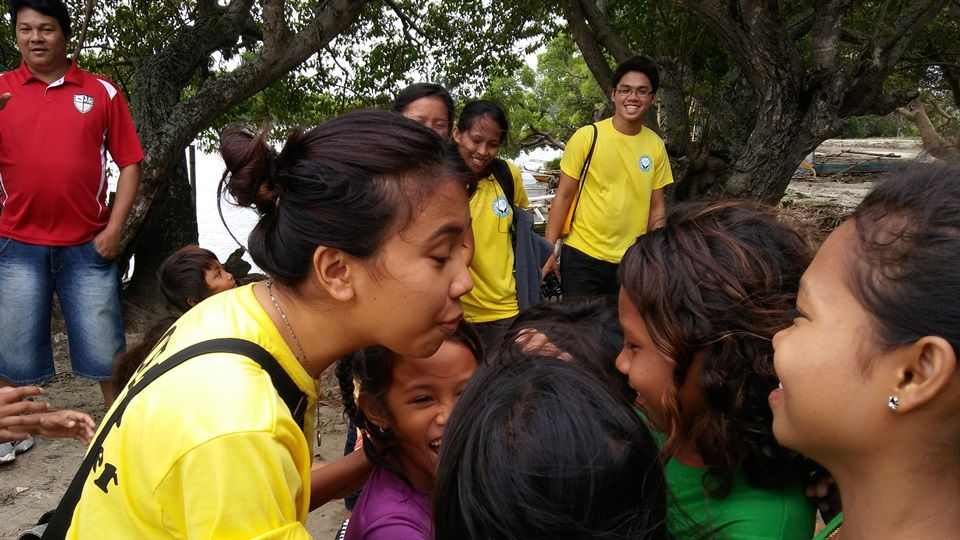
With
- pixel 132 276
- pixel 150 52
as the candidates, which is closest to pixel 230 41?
pixel 150 52

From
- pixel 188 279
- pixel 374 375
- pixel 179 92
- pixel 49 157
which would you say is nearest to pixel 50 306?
pixel 49 157

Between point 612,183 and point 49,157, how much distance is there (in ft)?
9.47

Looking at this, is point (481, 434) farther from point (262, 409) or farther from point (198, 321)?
point (198, 321)

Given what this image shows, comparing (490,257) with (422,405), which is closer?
(422,405)

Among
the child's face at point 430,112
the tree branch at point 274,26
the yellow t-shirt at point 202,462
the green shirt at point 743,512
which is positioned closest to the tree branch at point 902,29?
the child's face at point 430,112

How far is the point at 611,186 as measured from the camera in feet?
13.4

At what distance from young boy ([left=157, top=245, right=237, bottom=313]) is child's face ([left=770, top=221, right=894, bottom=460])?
2441 millimetres

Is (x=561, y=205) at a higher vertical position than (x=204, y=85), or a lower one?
lower

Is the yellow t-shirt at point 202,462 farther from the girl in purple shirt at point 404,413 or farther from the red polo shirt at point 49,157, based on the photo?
the red polo shirt at point 49,157

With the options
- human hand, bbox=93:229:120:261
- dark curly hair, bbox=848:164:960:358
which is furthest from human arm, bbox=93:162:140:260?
dark curly hair, bbox=848:164:960:358

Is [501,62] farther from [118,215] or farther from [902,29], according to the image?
[118,215]

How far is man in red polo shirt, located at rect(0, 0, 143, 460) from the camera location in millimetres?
3285

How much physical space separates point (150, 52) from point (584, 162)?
474 centimetres

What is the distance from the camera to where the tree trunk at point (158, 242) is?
20.8ft
